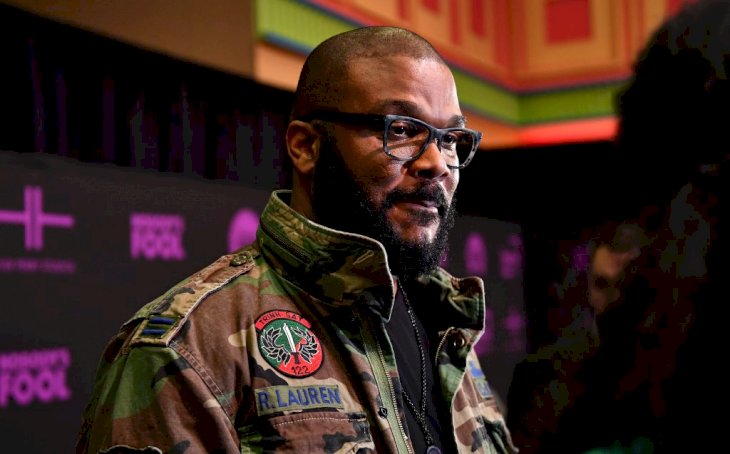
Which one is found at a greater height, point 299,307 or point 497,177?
point 497,177

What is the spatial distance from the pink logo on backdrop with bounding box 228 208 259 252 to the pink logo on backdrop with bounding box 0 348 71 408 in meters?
0.86

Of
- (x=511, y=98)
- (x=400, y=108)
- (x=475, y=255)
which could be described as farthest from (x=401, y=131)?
(x=511, y=98)

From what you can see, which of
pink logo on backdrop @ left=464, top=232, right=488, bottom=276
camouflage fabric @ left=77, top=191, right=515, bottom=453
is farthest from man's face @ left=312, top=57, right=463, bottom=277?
pink logo on backdrop @ left=464, top=232, right=488, bottom=276

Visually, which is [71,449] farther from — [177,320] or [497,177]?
[497,177]

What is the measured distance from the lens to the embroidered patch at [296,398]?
106 centimetres

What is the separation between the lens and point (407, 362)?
131 centimetres

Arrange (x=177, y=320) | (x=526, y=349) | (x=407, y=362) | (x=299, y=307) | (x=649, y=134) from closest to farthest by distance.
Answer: (x=649, y=134)
(x=177, y=320)
(x=299, y=307)
(x=407, y=362)
(x=526, y=349)

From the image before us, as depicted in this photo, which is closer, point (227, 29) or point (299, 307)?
point (299, 307)

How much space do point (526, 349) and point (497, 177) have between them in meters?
1.20

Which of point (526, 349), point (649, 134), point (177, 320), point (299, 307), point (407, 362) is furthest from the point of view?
point (526, 349)

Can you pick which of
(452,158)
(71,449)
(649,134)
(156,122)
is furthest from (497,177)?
(649,134)

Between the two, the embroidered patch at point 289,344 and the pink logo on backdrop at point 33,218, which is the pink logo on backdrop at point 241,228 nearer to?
the pink logo on backdrop at point 33,218

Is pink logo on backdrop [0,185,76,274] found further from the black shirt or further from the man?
the black shirt

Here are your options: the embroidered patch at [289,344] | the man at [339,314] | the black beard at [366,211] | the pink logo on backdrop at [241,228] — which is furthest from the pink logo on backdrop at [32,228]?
the embroidered patch at [289,344]
